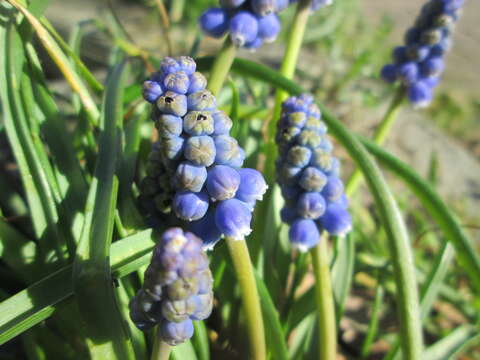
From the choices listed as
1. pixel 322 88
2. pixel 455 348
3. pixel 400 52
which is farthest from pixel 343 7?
pixel 455 348

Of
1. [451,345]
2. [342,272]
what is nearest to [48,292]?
[342,272]

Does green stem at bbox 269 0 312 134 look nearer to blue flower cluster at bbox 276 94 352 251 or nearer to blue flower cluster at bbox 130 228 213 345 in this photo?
blue flower cluster at bbox 276 94 352 251

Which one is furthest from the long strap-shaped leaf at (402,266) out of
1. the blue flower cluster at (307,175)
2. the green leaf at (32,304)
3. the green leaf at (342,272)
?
the green leaf at (32,304)

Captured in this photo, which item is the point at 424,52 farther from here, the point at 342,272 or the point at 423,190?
the point at 342,272

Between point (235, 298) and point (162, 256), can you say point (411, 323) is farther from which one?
point (162, 256)

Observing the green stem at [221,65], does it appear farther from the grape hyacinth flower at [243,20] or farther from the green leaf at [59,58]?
the green leaf at [59,58]

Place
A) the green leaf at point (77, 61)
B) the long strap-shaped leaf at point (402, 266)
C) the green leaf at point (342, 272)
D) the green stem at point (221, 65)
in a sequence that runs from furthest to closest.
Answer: the green leaf at point (342, 272), the green leaf at point (77, 61), the green stem at point (221, 65), the long strap-shaped leaf at point (402, 266)
